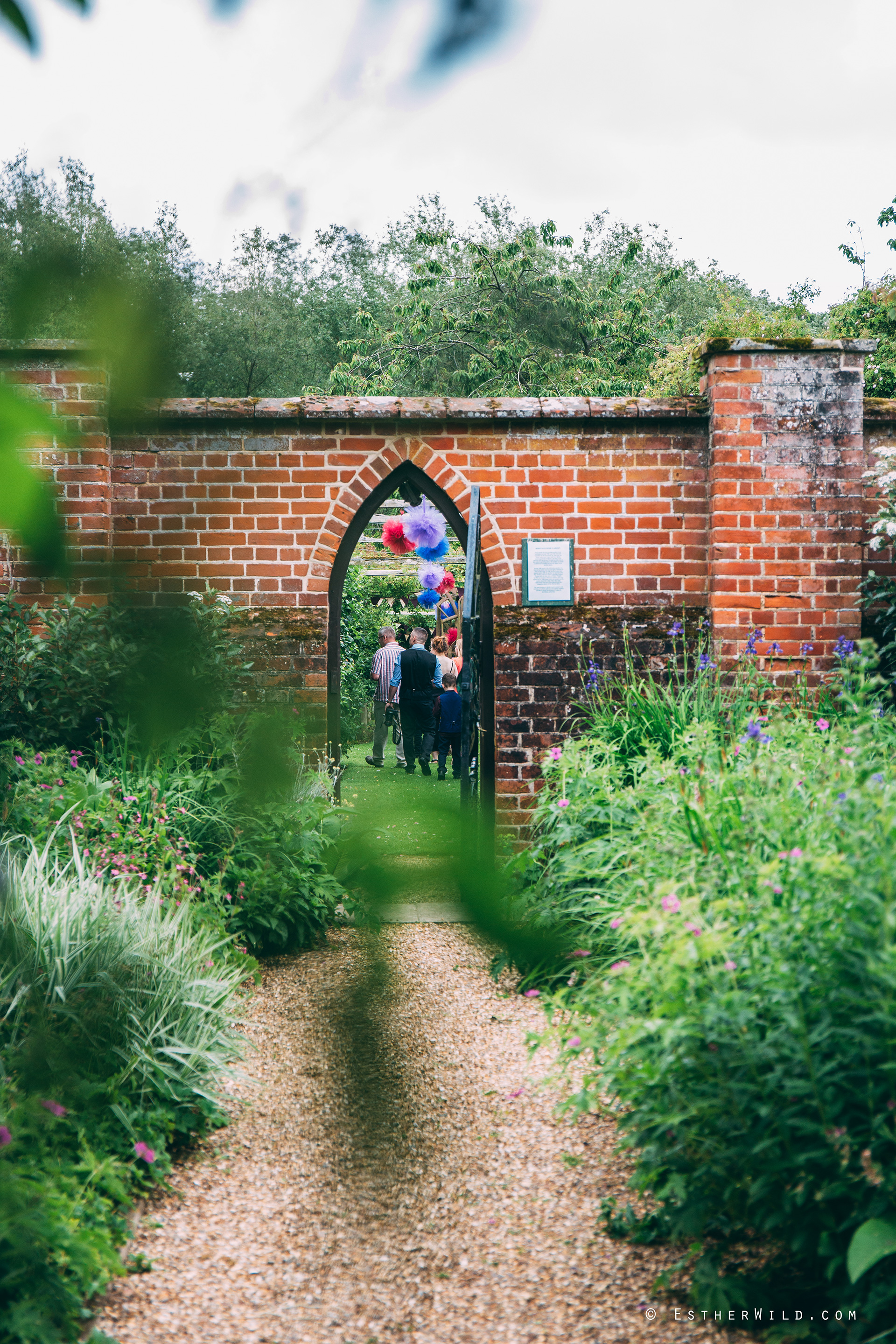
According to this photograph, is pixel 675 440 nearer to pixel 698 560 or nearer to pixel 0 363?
pixel 698 560

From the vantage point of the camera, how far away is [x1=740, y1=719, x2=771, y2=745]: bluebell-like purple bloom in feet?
9.97

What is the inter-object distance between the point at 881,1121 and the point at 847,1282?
374 millimetres

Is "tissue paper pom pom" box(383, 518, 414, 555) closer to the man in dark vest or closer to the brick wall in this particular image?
the brick wall

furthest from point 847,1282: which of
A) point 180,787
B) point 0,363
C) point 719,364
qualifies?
point 719,364

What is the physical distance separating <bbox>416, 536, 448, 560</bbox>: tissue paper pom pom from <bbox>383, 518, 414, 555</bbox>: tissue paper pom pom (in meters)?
0.16

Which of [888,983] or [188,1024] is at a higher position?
[888,983]

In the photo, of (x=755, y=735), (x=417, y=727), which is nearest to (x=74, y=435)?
(x=417, y=727)

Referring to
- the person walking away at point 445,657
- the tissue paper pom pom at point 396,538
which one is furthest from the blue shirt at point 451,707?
the tissue paper pom pom at point 396,538

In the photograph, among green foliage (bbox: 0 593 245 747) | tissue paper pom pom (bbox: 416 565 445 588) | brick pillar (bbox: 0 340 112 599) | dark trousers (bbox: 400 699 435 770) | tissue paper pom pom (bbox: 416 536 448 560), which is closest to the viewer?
brick pillar (bbox: 0 340 112 599)

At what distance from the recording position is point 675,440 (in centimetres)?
521

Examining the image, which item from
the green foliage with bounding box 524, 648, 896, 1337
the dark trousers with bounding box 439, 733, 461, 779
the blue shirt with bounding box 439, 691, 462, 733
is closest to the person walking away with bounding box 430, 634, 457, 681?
the blue shirt with bounding box 439, 691, 462, 733

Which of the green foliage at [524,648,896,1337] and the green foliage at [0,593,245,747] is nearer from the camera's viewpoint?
the green foliage at [0,593,245,747]

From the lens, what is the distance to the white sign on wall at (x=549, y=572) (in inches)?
204

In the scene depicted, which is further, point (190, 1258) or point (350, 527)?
point (350, 527)
